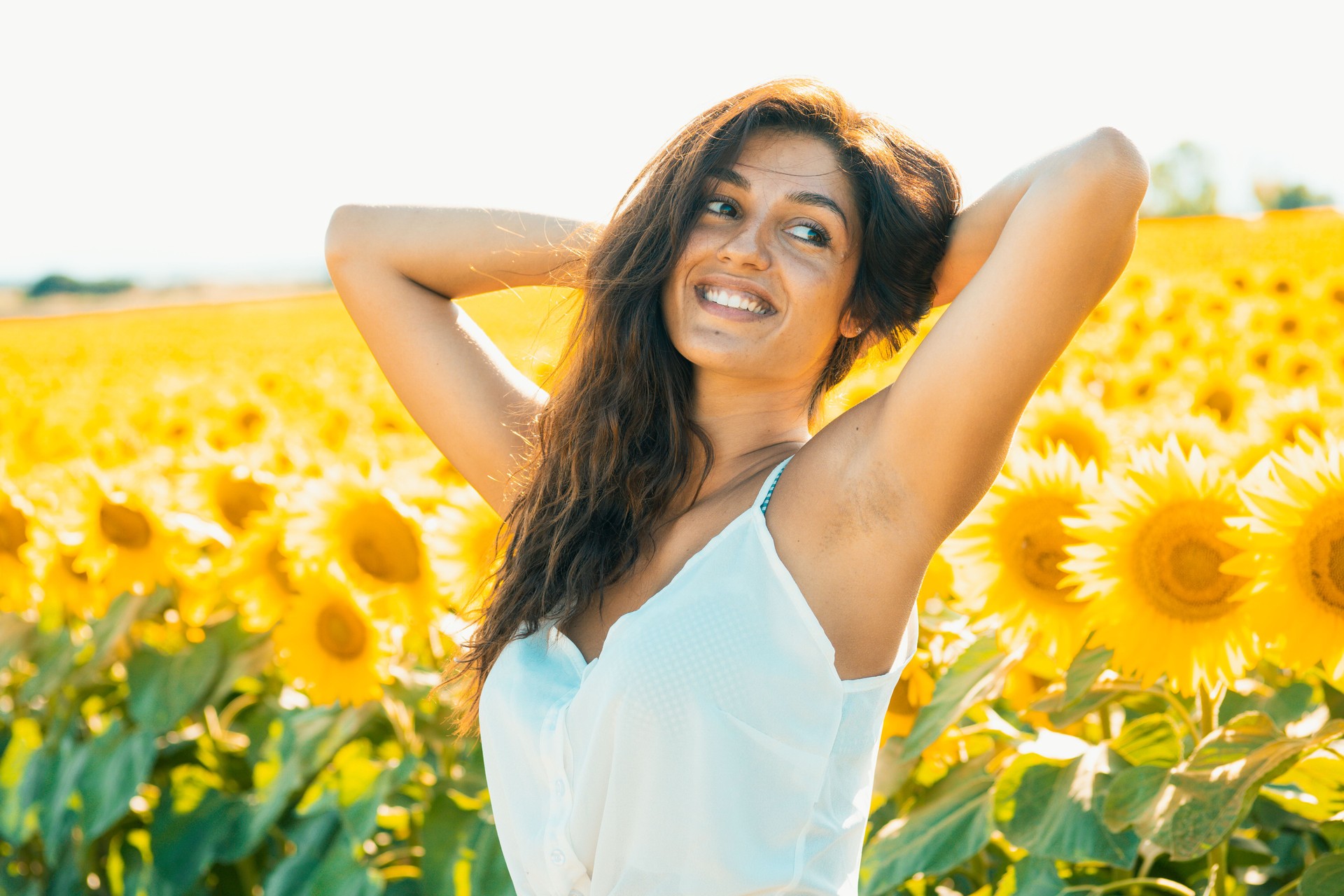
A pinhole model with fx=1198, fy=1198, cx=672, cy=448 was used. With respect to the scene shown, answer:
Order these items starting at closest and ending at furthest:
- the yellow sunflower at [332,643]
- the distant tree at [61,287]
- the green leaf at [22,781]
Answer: the yellow sunflower at [332,643], the green leaf at [22,781], the distant tree at [61,287]

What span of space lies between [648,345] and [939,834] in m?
1.03

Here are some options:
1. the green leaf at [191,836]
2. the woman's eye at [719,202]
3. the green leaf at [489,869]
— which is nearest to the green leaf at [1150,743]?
the woman's eye at [719,202]

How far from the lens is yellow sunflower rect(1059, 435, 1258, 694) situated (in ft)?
6.54

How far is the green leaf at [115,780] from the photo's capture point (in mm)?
3291

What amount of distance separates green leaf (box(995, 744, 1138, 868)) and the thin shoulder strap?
69cm

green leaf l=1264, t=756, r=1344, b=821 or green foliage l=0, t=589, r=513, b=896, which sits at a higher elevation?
green leaf l=1264, t=756, r=1344, b=821

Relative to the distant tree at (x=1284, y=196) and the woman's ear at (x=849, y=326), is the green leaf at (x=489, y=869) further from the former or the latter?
the distant tree at (x=1284, y=196)

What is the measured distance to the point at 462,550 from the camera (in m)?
2.96

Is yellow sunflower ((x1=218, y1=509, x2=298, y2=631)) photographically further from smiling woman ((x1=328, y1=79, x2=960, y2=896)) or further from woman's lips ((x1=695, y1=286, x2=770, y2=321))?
woman's lips ((x1=695, y1=286, x2=770, y2=321))

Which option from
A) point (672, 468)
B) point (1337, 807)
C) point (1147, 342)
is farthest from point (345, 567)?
point (1147, 342)

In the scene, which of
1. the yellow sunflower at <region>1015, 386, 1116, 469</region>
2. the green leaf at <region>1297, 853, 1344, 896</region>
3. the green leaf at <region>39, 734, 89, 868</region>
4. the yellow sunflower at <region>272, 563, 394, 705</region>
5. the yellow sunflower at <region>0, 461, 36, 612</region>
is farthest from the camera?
the yellow sunflower at <region>0, 461, 36, 612</region>

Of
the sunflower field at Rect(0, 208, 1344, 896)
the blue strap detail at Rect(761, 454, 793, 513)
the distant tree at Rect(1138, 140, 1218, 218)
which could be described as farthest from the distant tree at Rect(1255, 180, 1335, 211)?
the blue strap detail at Rect(761, 454, 793, 513)

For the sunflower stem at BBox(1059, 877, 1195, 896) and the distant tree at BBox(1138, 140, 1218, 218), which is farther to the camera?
the distant tree at BBox(1138, 140, 1218, 218)

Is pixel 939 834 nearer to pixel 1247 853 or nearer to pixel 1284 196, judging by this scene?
pixel 1247 853
